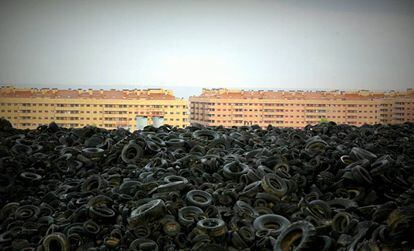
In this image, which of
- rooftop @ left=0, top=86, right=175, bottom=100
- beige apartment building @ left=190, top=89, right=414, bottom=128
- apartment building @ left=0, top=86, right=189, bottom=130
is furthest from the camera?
beige apartment building @ left=190, top=89, right=414, bottom=128

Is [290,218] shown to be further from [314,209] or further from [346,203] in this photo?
[346,203]

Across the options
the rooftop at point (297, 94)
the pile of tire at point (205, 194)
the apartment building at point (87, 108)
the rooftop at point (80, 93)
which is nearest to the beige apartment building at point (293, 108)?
the rooftop at point (297, 94)

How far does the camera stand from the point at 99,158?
6273 mm

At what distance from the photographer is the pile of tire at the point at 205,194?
390cm

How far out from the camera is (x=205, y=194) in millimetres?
4730

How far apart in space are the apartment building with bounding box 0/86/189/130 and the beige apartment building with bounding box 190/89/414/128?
86 cm

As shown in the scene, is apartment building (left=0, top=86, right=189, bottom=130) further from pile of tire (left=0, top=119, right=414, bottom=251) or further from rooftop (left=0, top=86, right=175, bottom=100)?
pile of tire (left=0, top=119, right=414, bottom=251)

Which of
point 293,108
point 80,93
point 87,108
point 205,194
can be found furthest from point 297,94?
point 205,194

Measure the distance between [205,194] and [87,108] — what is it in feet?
21.8

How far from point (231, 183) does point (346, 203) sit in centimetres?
126

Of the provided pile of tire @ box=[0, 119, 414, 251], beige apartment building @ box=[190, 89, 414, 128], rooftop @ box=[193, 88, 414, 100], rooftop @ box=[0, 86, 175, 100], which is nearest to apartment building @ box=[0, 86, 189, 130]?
rooftop @ box=[0, 86, 175, 100]

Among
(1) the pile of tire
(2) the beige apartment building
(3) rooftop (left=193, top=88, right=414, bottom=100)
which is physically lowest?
(1) the pile of tire

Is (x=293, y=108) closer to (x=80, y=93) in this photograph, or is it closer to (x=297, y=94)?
(x=297, y=94)

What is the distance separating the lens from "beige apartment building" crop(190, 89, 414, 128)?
10953 mm
